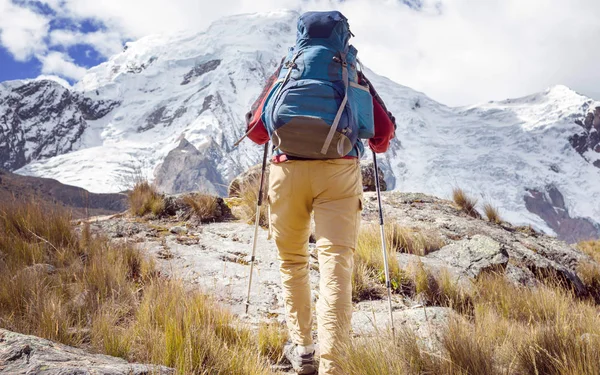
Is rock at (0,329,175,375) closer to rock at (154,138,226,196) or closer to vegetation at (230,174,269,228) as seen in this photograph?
vegetation at (230,174,269,228)

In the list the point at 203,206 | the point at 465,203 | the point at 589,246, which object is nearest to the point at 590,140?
the point at 589,246

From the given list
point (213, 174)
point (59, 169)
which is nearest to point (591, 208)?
point (213, 174)

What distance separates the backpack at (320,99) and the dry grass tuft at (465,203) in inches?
275

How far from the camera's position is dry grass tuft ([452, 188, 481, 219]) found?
854 centimetres

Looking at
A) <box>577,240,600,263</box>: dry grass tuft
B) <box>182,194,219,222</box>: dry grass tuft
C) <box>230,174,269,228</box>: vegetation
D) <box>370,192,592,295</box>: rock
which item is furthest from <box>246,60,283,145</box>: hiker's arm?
<box>577,240,600,263</box>: dry grass tuft

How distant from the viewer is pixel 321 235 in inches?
88.2

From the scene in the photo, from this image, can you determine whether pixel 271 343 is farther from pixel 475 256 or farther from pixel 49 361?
pixel 475 256

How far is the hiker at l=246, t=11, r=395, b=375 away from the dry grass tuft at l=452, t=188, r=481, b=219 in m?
6.83

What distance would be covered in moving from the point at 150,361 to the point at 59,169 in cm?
19232

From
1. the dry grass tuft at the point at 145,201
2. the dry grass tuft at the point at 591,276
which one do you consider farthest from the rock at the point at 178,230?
the dry grass tuft at the point at 591,276

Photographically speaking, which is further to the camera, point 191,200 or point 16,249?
point 191,200

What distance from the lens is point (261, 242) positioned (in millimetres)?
5309

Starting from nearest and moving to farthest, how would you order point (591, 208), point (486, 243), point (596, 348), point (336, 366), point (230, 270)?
point (596, 348), point (336, 366), point (230, 270), point (486, 243), point (591, 208)

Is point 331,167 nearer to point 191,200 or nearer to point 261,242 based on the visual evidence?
point 261,242
